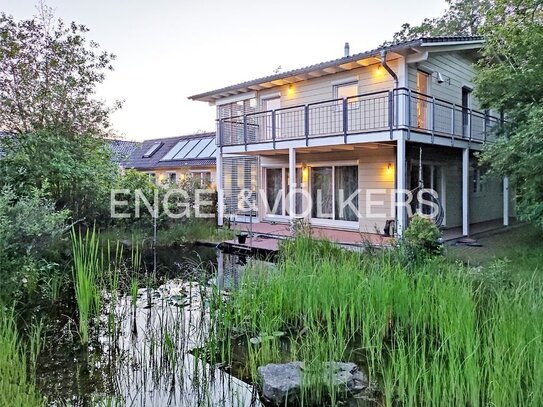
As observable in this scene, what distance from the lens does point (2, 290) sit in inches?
205

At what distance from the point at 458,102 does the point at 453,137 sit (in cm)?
267

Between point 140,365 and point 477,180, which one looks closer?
point 140,365

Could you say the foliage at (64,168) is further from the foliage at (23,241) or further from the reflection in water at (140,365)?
the reflection in water at (140,365)

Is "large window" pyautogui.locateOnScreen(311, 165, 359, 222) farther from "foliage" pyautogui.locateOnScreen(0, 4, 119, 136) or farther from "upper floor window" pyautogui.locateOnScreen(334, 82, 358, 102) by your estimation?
"foliage" pyautogui.locateOnScreen(0, 4, 119, 136)

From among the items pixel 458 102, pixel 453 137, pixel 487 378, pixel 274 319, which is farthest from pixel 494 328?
pixel 458 102

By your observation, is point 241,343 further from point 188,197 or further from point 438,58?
point 438,58

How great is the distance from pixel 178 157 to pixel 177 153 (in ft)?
2.47

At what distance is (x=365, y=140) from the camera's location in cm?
1094

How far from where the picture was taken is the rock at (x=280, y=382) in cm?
359

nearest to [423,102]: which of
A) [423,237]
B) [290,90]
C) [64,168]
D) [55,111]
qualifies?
[290,90]

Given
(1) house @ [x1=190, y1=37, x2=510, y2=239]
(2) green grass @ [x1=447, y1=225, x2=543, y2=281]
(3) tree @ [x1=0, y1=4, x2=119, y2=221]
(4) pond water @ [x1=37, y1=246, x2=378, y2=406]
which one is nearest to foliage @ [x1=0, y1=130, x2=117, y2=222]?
(3) tree @ [x1=0, y1=4, x2=119, y2=221]

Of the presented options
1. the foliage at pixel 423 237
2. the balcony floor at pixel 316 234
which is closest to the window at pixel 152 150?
the balcony floor at pixel 316 234

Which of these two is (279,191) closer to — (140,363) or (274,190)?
(274,190)

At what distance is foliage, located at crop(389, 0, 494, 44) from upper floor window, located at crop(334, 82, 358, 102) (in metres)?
12.0
